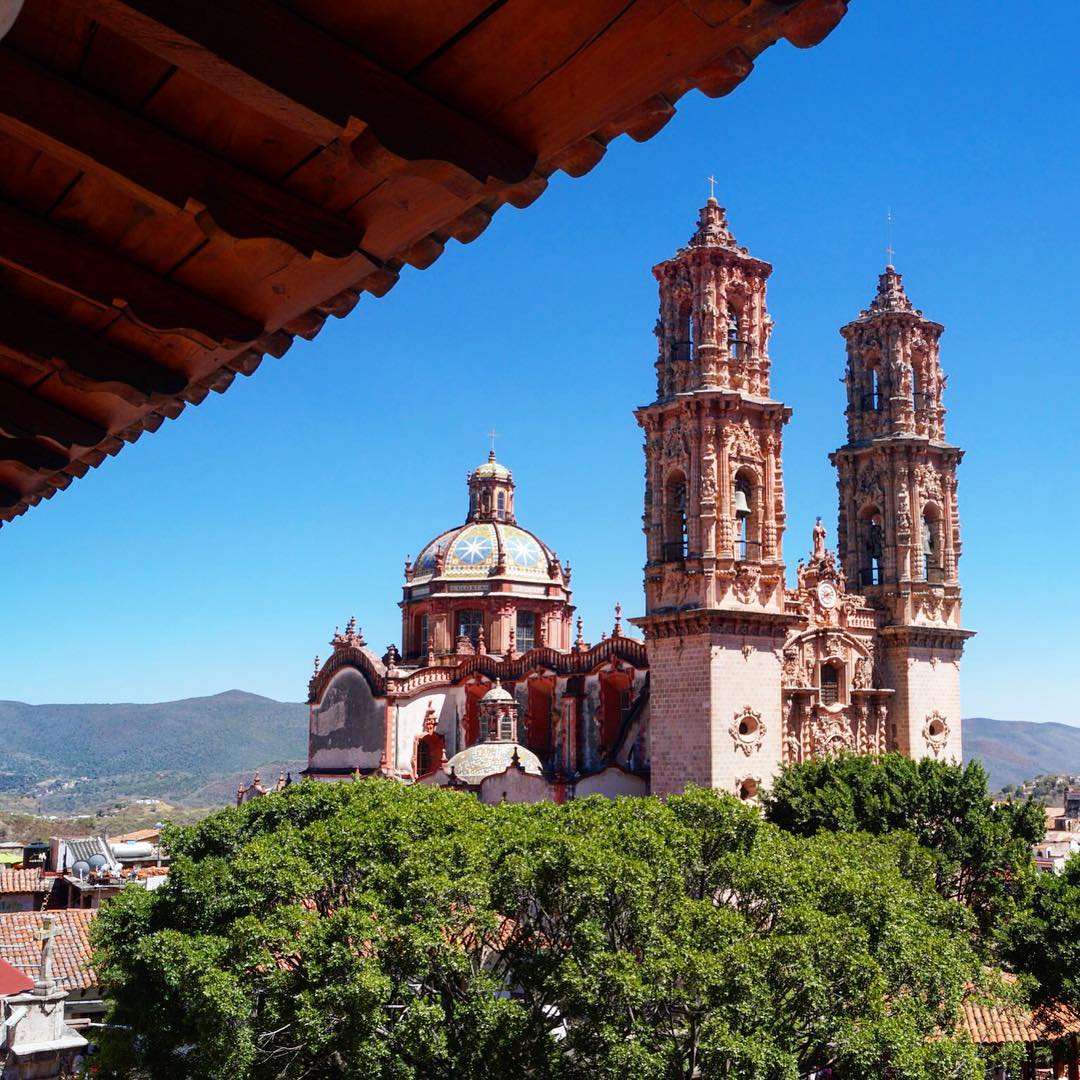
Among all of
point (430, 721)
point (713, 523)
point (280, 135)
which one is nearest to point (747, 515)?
point (713, 523)

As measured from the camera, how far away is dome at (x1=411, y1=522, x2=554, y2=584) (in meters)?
44.0

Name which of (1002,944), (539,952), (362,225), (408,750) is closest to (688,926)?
(539,952)

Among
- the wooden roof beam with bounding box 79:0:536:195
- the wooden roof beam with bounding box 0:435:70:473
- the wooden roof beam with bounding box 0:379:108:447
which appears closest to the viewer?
the wooden roof beam with bounding box 79:0:536:195

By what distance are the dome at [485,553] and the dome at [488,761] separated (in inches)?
387

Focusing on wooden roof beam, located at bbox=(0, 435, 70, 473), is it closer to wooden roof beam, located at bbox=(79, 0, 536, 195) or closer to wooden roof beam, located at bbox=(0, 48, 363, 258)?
wooden roof beam, located at bbox=(0, 48, 363, 258)

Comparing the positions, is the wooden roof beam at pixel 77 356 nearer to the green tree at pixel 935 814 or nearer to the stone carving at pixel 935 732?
the green tree at pixel 935 814

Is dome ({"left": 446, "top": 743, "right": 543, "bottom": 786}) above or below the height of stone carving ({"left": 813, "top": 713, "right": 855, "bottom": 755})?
below

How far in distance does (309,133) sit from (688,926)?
1340cm

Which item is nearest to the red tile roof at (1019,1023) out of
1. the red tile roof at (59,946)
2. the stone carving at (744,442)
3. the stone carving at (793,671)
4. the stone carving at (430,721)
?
the stone carving at (793,671)

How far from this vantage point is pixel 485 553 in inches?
1747

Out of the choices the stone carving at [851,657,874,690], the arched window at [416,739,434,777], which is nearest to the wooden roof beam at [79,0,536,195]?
the stone carving at [851,657,874,690]

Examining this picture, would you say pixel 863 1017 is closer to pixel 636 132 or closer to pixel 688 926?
pixel 688 926

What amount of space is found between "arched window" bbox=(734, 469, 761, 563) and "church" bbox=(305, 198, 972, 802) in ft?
0.17

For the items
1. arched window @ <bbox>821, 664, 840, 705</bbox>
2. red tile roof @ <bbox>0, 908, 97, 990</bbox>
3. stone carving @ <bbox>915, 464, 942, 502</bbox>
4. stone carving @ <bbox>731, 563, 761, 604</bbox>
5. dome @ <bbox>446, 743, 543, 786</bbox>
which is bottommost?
red tile roof @ <bbox>0, 908, 97, 990</bbox>
